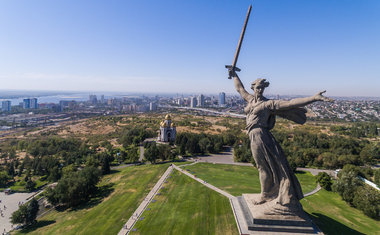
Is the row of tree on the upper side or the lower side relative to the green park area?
upper

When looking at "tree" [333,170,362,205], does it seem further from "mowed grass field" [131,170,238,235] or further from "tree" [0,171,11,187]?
"tree" [0,171,11,187]

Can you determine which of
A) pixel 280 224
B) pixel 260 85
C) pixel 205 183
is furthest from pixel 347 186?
pixel 260 85

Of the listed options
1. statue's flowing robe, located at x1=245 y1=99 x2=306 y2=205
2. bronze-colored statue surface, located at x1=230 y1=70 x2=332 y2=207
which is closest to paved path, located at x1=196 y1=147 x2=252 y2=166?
bronze-colored statue surface, located at x1=230 y1=70 x2=332 y2=207

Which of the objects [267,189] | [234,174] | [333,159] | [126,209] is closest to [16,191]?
[126,209]

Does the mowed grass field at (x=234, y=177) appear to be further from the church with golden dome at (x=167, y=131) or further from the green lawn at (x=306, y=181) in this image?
the church with golden dome at (x=167, y=131)

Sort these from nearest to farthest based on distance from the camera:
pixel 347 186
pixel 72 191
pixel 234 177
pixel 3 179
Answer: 1. pixel 347 186
2. pixel 72 191
3. pixel 234 177
4. pixel 3 179

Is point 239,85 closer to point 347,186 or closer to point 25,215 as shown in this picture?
point 347,186

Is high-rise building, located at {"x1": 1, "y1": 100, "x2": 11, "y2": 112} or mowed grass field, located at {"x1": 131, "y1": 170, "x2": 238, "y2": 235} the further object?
high-rise building, located at {"x1": 1, "y1": 100, "x2": 11, "y2": 112}

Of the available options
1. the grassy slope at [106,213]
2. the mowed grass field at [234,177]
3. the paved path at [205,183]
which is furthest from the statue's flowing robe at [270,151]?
the grassy slope at [106,213]
